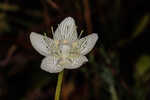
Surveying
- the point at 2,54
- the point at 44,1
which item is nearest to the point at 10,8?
the point at 2,54

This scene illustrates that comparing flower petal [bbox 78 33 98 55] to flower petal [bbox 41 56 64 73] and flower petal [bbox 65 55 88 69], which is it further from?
flower petal [bbox 41 56 64 73]

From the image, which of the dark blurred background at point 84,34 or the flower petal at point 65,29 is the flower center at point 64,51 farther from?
the dark blurred background at point 84,34

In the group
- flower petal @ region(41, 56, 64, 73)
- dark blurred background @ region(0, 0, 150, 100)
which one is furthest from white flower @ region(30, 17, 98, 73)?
dark blurred background @ region(0, 0, 150, 100)

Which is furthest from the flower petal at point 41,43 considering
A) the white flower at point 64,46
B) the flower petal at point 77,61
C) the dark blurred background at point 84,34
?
the dark blurred background at point 84,34

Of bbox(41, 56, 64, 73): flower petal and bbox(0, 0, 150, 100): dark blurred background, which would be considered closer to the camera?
bbox(41, 56, 64, 73): flower petal

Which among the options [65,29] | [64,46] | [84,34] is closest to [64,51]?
[64,46]

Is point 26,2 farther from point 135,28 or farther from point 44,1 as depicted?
point 135,28

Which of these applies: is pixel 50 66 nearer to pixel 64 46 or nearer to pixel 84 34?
pixel 64 46
